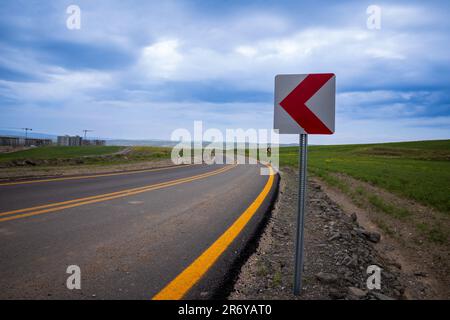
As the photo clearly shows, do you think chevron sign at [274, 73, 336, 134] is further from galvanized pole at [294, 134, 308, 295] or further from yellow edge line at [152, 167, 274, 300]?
yellow edge line at [152, 167, 274, 300]

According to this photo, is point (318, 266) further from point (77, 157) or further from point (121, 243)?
point (77, 157)

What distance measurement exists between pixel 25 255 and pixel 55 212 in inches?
82.5

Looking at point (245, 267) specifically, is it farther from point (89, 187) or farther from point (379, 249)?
point (89, 187)

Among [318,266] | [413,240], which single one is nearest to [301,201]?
[318,266]

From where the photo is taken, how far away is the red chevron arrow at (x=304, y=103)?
232 cm

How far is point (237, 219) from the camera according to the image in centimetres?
498

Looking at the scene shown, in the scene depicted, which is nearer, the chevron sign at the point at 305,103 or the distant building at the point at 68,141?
the chevron sign at the point at 305,103

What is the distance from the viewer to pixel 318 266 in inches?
124

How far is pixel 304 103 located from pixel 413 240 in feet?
16.2

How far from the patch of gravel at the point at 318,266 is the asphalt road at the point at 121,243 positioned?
29 centimetres

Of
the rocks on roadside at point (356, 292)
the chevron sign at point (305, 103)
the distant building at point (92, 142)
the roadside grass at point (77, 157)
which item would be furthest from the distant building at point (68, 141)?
the rocks on roadside at point (356, 292)

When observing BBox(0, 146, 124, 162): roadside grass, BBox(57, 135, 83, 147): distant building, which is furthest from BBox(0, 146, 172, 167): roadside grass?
BBox(57, 135, 83, 147): distant building

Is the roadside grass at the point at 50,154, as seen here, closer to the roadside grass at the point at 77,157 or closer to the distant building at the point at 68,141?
the roadside grass at the point at 77,157

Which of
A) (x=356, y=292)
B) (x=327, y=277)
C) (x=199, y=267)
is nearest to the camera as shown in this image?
(x=356, y=292)
